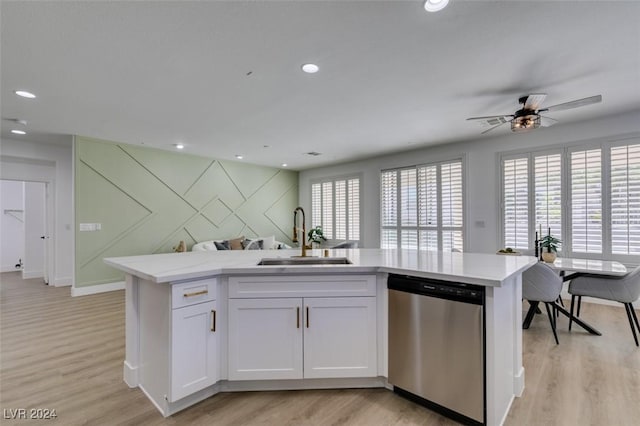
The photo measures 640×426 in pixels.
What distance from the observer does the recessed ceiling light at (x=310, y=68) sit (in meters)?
2.62

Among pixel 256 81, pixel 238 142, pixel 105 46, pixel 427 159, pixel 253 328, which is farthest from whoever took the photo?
pixel 427 159

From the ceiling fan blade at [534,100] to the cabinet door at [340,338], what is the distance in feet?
8.48

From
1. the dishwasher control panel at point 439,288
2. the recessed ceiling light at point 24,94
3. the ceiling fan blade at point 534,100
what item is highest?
the recessed ceiling light at point 24,94

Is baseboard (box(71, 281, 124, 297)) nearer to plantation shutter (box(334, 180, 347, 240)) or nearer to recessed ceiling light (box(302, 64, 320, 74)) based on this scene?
plantation shutter (box(334, 180, 347, 240))

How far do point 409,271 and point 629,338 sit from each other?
3.00m

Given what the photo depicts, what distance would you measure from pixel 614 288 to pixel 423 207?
3.26 meters

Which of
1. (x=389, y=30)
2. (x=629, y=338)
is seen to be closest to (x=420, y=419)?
(x=389, y=30)

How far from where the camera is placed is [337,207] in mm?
7672

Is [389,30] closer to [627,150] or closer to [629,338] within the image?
[629,338]

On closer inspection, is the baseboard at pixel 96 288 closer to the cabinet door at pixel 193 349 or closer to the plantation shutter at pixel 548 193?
the cabinet door at pixel 193 349

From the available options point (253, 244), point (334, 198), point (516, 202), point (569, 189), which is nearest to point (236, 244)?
point (253, 244)

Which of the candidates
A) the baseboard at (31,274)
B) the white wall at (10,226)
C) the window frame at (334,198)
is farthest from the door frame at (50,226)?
the window frame at (334,198)

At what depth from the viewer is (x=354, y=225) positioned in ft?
24.0

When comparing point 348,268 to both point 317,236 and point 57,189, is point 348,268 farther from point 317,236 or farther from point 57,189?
point 57,189
